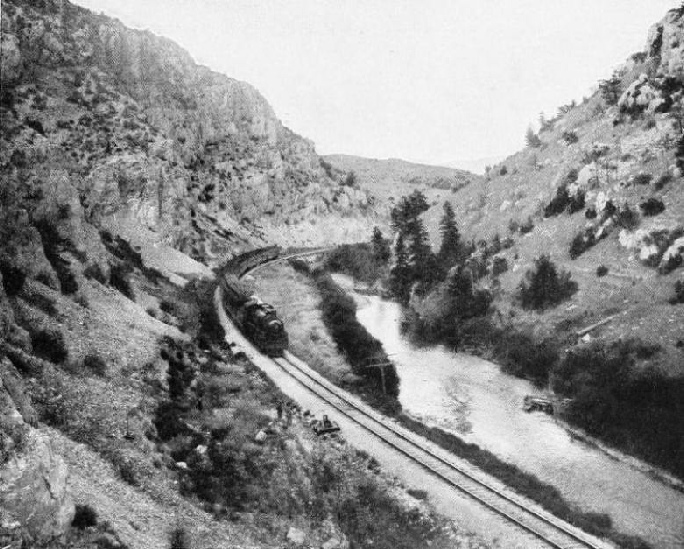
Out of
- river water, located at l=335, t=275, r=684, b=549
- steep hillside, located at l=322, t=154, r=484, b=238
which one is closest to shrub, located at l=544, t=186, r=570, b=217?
river water, located at l=335, t=275, r=684, b=549

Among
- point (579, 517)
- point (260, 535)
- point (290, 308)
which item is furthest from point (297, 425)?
point (290, 308)

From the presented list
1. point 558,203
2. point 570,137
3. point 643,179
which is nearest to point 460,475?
point 643,179

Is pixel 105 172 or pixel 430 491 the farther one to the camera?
pixel 105 172

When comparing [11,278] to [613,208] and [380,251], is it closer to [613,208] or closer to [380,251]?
[613,208]

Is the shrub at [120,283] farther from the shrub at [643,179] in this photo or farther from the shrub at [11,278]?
the shrub at [643,179]

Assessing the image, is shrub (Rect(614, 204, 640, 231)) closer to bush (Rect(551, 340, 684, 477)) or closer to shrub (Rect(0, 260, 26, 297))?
bush (Rect(551, 340, 684, 477))

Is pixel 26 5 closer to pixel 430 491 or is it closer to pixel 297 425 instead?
pixel 297 425
